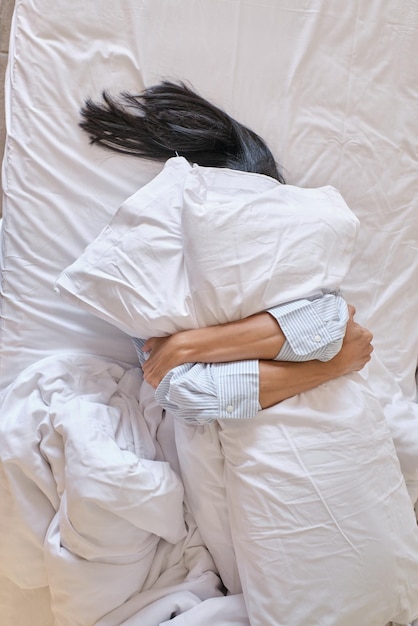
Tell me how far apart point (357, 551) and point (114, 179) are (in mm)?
814

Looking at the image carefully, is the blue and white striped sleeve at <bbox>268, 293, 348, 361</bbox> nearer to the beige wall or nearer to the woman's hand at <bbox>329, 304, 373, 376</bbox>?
the woman's hand at <bbox>329, 304, 373, 376</bbox>

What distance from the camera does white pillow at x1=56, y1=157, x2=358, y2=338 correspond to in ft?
3.39

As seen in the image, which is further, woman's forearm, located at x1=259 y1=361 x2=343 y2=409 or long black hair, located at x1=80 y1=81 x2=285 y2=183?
long black hair, located at x1=80 y1=81 x2=285 y2=183

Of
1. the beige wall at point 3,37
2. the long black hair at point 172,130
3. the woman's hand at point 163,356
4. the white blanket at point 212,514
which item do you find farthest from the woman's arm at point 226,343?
the beige wall at point 3,37

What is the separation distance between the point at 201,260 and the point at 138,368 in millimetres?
322

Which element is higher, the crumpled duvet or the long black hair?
the long black hair

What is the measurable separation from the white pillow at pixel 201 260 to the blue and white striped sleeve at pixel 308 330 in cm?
2

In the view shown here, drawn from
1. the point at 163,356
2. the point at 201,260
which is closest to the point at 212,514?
the point at 163,356

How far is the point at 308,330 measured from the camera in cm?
104

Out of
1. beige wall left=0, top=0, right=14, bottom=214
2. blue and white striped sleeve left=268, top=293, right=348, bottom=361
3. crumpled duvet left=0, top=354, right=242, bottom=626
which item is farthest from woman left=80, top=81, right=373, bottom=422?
beige wall left=0, top=0, right=14, bottom=214

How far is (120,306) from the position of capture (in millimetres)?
1045

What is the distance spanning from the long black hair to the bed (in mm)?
34

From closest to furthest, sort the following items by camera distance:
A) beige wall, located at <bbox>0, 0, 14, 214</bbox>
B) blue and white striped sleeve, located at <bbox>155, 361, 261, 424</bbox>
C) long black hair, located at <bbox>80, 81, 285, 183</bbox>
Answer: blue and white striped sleeve, located at <bbox>155, 361, 261, 424</bbox> → long black hair, located at <bbox>80, 81, 285, 183</bbox> → beige wall, located at <bbox>0, 0, 14, 214</bbox>

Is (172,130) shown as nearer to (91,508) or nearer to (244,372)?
(244,372)
